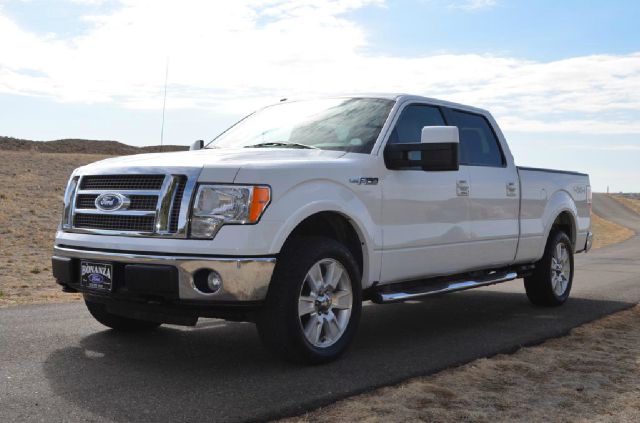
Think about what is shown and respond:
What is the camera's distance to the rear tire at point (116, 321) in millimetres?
6004

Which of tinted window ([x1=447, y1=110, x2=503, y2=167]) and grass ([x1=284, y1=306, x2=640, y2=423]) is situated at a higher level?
tinted window ([x1=447, y1=110, x2=503, y2=167])

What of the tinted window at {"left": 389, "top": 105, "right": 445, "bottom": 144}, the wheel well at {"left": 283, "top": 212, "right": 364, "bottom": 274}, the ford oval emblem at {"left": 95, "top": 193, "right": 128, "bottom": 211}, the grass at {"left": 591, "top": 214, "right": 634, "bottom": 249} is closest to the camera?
the ford oval emblem at {"left": 95, "top": 193, "right": 128, "bottom": 211}

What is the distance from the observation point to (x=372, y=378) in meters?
4.85

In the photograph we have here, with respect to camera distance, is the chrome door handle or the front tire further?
the chrome door handle

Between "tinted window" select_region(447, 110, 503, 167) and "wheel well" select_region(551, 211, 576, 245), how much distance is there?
1645 mm

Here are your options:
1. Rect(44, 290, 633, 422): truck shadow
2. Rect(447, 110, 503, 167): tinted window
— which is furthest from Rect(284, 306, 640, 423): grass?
Rect(447, 110, 503, 167): tinted window

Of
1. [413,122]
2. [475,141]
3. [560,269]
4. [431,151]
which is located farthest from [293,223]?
A: [560,269]

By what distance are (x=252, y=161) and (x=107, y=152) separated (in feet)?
155

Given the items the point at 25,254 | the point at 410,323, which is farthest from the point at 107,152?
the point at 410,323

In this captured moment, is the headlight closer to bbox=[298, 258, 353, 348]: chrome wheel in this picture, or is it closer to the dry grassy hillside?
bbox=[298, 258, 353, 348]: chrome wheel

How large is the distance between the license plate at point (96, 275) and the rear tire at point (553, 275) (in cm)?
503

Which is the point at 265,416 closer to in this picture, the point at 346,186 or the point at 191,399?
the point at 191,399

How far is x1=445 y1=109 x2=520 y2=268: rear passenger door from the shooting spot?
685 centimetres

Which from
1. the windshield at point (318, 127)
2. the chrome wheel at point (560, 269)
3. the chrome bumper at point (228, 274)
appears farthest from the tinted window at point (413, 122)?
the chrome wheel at point (560, 269)
